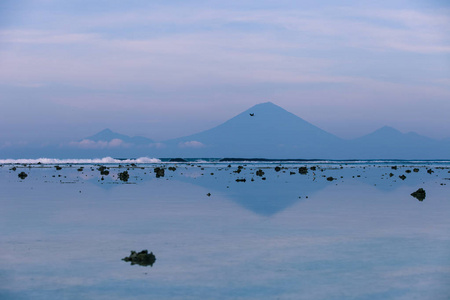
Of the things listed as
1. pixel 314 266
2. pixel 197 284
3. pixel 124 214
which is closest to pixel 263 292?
pixel 197 284

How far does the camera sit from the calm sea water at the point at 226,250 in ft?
41.1

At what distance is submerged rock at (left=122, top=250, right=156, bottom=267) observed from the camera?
48.6 feet

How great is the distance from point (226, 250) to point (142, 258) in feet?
9.09

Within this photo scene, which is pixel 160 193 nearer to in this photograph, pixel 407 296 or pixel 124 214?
pixel 124 214

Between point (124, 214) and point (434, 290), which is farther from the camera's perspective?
point (124, 214)

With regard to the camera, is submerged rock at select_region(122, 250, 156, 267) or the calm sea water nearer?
the calm sea water

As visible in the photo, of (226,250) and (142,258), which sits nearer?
(142,258)

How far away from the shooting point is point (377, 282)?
13.1 metres

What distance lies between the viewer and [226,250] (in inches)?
651

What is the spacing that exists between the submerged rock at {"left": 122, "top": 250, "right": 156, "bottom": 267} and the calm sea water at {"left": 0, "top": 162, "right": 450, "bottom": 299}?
0.23m

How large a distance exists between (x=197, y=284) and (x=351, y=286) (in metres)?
3.56

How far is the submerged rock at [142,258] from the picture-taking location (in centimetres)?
1483

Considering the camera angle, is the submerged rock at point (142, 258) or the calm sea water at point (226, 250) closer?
the calm sea water at point (226, 250)

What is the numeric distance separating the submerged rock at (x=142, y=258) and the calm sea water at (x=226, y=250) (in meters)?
0.23
